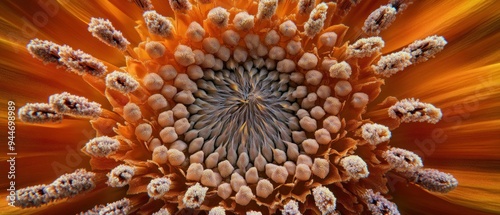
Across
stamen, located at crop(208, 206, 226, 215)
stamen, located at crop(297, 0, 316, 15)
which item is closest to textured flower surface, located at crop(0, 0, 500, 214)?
stamen, located at crop(297, 0, 316, 15)

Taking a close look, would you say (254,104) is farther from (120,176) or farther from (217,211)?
(120,176)

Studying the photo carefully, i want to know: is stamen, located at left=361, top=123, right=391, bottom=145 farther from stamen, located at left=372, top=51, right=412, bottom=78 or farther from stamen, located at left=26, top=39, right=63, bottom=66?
stamen, located at left=26, top=39, right=63, bottom=66

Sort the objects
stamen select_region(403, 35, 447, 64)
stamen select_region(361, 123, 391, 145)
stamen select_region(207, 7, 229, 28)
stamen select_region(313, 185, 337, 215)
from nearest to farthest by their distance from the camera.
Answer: stamen select_region(313, 185, 337, 215)
stamen select_region(361, 123, 391, 145)
stamen select_region(403, 35, 447, 64)
stamen select_region(207, 7, 229, 28)

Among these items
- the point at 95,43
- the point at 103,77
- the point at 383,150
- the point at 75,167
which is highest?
the point at 95,43

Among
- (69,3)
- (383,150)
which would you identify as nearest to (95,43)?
(69,3)

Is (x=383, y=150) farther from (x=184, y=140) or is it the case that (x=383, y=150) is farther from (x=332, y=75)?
(x=184, y=140)

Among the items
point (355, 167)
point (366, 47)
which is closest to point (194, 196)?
point (355, 167)
